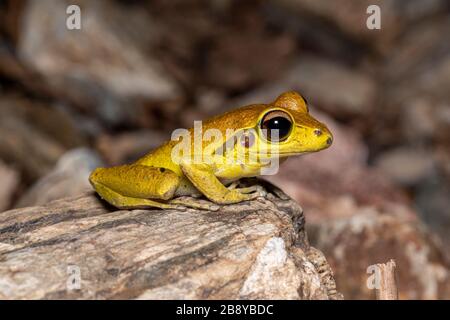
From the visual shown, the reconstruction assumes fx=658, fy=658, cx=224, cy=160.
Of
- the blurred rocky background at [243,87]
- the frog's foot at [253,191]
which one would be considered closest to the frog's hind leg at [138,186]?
the frog's foot at [253,191]

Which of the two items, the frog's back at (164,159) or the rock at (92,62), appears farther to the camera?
the rock at (92,62)

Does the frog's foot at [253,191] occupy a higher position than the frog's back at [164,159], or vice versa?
the frog's back at [164,159]

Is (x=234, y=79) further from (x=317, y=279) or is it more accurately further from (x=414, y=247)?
(x=317, y=279)

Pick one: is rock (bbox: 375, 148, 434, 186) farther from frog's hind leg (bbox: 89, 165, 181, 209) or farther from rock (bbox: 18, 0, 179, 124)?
frog's hind leg (bbox: 89, 165, 181, 209)

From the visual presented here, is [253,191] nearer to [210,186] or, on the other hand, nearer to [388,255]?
[210,186]

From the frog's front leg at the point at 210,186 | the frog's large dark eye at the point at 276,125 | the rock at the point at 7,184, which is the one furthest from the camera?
the rock at the point at 7,184

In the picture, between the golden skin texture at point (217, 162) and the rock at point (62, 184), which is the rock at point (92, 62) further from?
the golden skin texture at point (217, 162)
